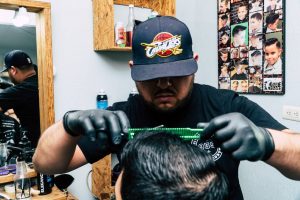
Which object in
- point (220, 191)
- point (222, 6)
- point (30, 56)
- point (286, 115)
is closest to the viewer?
point (220, 191)

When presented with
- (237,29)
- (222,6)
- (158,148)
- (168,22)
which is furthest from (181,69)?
(222,6)

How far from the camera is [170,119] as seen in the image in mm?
1220

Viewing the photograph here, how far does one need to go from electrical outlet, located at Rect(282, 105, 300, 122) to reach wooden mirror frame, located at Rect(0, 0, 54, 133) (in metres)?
1.51

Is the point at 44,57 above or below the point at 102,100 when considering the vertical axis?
above

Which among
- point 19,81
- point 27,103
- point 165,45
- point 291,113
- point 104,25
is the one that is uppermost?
point 104,25

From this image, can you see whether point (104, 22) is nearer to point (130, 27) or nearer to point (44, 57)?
point (130, 27)

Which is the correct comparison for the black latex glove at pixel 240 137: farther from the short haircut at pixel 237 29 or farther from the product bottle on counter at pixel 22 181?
the short haircut at pixel 237 29

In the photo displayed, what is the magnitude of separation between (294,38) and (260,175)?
0.99 metres

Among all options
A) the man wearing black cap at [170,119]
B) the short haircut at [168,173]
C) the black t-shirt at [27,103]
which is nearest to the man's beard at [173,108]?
the man wearing black cap at [170,119]

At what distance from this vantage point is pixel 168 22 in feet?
3.66

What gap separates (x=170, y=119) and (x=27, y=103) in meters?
1.04

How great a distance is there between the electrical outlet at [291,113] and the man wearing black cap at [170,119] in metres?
0.79

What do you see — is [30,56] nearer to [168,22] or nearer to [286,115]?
[168,22]

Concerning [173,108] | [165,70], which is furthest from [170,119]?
[165,70]
